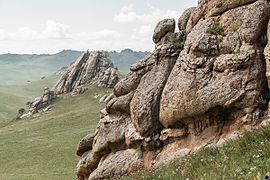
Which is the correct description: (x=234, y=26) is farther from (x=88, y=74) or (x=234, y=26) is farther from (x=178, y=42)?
(x=88, y=74)

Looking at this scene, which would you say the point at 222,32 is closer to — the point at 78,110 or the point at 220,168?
the point at 220,168

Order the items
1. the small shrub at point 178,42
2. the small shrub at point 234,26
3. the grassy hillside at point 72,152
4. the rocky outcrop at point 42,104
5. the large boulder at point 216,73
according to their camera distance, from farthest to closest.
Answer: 1. the rocky outcrop at point 42,104
2. the small shrub at point 178,42
3. the small shrub at point 234,26
4. the large boulder at point 216,73
5. the grassy hillside at point 72,152

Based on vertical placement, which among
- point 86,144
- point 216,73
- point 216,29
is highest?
point 216,29

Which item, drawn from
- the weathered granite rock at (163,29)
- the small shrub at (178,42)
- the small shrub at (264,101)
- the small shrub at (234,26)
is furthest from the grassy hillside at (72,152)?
the weathered granite rock at (163,29)

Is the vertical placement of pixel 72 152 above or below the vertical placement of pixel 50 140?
above

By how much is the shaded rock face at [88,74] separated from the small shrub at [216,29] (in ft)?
402

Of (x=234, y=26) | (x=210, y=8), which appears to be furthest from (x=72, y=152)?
(x=234, y=26)

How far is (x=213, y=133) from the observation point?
75.9 feet

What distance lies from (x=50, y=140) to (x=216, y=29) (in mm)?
76910

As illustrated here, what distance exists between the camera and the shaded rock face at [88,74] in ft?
487

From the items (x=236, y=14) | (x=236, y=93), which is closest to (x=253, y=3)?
(x=236, y=14)

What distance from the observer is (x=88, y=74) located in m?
158

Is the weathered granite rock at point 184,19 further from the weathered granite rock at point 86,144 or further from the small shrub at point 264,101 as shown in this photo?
the weathered granite rock at point 86,144

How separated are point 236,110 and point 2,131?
370 feet
